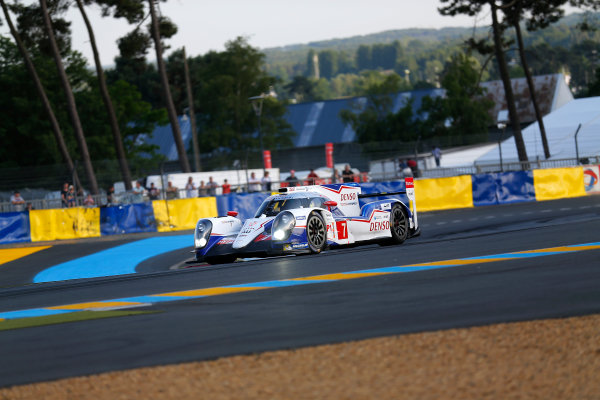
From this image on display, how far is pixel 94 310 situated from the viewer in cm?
973

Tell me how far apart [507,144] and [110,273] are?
31.3 meters

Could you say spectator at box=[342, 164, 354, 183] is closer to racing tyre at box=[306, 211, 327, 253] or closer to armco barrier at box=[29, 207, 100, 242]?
armco barrier at box=[29, 207, 100, 242]

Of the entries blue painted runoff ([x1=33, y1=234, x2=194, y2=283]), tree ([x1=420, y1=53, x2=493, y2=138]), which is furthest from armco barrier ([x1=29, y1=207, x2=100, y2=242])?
tree ([x1=420, y1=53, x2=493, y2=138])

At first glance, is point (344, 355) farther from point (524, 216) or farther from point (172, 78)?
point (172, 78)

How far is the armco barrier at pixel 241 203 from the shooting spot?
1061 inches

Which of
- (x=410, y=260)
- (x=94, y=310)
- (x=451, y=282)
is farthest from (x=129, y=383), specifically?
(x=410, y=260)

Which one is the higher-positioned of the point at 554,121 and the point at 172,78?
the point at 172,78

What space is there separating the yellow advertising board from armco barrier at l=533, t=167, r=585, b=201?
245 centimetres

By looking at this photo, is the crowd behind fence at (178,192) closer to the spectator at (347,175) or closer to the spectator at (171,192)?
the spectator at (171,192)

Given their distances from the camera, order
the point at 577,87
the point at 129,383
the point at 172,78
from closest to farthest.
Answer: the point at 129,383
the point at 172,78
the point at 577,87

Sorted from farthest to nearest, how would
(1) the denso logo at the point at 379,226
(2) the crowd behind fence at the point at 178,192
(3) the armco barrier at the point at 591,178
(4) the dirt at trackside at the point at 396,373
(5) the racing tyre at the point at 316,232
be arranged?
(3) the armco barrier at the point at 591,178 → (2) the crowd behind fence at the point at 178,192 → (1) the denso logo at the point at 379,226 → (5) the racing tyre at the point at 316,232 → (4) the dirt at trackside at the point at 396,373

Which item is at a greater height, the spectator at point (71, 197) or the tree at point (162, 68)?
the tree at point (162, 68)

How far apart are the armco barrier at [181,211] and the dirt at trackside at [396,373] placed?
19.9m

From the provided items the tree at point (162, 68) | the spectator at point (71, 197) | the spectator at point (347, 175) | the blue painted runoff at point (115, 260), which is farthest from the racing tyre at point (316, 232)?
the tree at point (162, 68)
